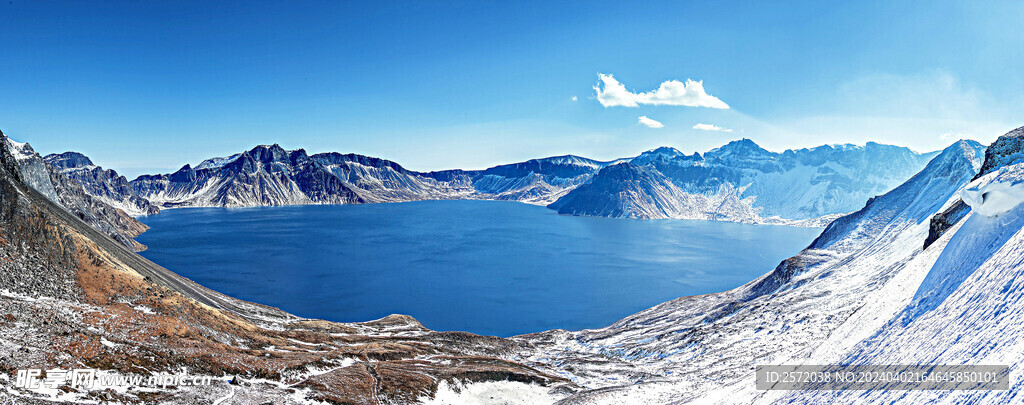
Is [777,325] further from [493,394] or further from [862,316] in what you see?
[493,394]

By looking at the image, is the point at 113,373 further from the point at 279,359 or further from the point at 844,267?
the point at 844,267

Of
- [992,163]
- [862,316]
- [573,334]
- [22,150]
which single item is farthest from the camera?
[22,150]

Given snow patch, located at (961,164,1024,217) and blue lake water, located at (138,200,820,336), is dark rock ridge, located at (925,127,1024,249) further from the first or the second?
blue lake water, located at (138,200,820,336)

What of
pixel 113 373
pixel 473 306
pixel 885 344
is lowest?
pixel 473 306

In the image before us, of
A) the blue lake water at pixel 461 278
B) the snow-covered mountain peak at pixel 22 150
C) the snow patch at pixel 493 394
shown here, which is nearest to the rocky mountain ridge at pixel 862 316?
the snow patch at pixel 493 394

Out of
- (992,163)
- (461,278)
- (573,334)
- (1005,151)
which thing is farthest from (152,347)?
(1005,151)

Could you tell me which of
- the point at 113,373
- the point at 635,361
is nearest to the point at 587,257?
the point at 635,361

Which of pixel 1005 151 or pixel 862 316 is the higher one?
pixel 1005 151
